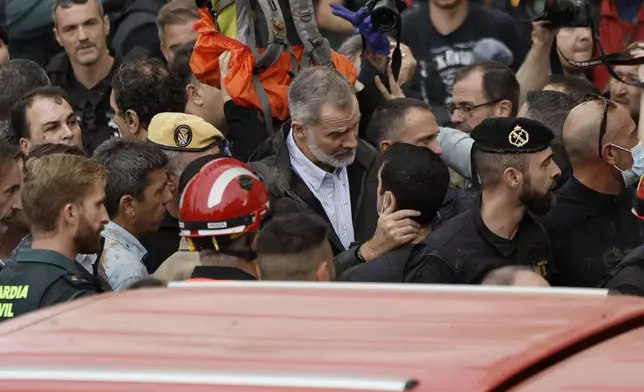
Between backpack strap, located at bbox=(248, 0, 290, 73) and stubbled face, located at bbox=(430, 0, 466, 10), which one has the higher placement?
backpack strap, located at bbox=(248, 0, 290, 73)

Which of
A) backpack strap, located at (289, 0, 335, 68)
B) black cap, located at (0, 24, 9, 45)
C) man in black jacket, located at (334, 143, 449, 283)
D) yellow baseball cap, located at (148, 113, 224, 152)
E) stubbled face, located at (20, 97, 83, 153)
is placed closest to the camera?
man in black jacket, located at (334, 143, 449, 283)

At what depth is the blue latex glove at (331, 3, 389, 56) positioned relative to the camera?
7.71 metres

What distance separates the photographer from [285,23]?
24.4 ft

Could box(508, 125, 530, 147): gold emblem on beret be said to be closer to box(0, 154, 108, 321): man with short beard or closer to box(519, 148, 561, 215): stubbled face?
box(519, 148, 561, 215): stubbled face

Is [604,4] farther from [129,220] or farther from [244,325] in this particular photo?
[244,325]

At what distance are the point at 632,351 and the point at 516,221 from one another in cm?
378

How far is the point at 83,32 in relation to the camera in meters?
9.40

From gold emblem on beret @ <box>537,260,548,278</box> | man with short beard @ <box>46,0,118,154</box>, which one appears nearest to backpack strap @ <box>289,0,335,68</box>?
gold emblem on beret @ <box>537,260,548,278</box>

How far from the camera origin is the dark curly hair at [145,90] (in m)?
7.97

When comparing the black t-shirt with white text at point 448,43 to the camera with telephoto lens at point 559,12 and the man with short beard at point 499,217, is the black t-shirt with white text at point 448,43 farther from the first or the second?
the man with short beard at point 499,217

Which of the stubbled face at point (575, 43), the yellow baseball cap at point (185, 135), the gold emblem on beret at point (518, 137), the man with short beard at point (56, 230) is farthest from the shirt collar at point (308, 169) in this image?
the stubbled face at point (575, 43)

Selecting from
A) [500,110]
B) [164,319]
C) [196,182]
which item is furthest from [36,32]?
[164,319]

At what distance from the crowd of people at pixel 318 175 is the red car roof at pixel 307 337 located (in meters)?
1.80

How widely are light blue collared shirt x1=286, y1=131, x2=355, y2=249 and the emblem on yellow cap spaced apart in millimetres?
592
